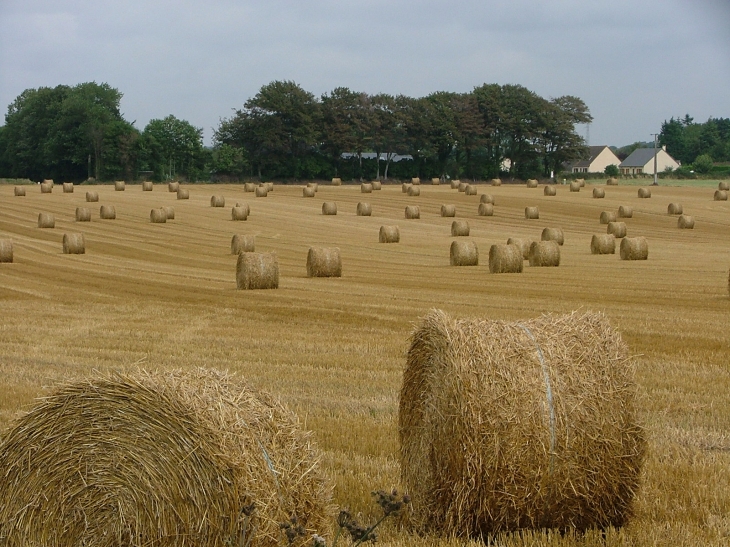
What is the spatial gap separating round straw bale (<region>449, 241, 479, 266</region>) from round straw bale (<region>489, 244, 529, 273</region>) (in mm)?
2386

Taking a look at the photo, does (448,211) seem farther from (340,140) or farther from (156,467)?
(156,467)

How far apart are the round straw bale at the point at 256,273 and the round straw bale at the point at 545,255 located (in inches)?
366

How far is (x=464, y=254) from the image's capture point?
96.4 ft

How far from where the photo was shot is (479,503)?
6176mm

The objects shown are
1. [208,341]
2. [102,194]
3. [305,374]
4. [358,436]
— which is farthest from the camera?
[102,194]

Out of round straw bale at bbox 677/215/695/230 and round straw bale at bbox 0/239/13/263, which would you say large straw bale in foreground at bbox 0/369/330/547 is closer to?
round straw bale at bbox 0/239/13/263

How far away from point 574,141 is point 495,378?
290 ft

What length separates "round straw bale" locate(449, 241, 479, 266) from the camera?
29391mm

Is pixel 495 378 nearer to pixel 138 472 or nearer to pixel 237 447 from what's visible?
pixel 237 447

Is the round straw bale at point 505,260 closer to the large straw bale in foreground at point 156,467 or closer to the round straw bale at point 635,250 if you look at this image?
the round straw bale at point 635,250

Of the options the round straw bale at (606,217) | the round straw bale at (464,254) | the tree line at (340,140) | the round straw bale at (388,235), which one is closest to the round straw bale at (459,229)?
the round straw bale at (388,235)

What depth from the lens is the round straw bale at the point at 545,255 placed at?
2886 cm

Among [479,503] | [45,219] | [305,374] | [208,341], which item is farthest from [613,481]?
[45,219]

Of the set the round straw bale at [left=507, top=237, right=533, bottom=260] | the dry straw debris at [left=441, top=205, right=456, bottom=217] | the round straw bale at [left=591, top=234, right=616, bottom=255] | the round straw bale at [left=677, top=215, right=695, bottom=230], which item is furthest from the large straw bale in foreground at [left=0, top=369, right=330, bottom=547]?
the dry straw debris at [left=441, top=205, right=456, bottom=217]
